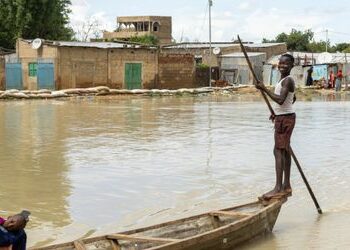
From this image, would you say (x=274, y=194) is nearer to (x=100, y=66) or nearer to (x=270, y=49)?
(x=100, y=66)

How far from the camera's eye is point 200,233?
6.55m

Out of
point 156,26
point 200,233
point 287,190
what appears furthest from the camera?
point 156,26

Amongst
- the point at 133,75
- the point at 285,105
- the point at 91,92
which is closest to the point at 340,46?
the point at 133,75

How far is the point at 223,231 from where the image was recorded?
6.02 m

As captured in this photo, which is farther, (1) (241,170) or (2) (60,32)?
(2) (60,32)

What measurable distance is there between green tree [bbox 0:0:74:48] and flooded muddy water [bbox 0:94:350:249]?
21.3m

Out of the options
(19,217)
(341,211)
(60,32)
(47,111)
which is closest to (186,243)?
(19,217)

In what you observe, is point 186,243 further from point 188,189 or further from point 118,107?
point 118,107

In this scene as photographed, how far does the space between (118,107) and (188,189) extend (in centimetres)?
1853

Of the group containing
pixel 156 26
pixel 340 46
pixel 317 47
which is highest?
pixel 156 26

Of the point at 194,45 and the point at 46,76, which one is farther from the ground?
the point at 194,45

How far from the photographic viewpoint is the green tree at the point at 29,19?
134 ft

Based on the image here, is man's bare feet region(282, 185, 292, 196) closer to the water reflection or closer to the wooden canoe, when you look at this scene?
the wooden canoe

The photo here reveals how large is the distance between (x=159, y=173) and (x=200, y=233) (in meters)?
4.56
